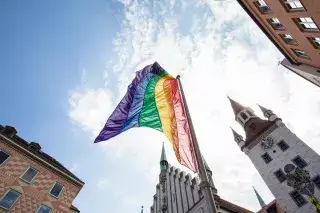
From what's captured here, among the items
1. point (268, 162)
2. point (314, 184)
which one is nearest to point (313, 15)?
point (314, 184)

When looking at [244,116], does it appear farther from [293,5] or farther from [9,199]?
[9,199]

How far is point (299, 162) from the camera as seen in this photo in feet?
116

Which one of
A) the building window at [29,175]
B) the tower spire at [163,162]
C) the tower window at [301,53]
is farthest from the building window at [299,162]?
the building window at [29,175]

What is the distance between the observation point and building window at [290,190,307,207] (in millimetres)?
32375

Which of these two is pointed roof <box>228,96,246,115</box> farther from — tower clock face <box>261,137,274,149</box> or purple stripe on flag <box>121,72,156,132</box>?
purple stripe on flag <box>121,72,156,132</box>

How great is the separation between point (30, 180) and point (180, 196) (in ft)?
67.6

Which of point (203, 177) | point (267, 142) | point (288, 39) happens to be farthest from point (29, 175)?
point (267, 142)

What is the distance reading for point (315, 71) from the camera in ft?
92.9

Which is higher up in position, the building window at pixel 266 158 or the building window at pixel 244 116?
the building window at pixel 244 116

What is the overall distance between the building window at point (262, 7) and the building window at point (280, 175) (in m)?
24.7

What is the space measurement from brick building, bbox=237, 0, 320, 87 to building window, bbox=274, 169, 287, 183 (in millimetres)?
16393

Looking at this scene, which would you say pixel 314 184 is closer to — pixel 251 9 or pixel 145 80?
pixel 251 9

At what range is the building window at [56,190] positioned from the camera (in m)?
25.2

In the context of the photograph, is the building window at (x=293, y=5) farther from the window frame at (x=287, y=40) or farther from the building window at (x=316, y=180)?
the building window at (x=316, y=180)
